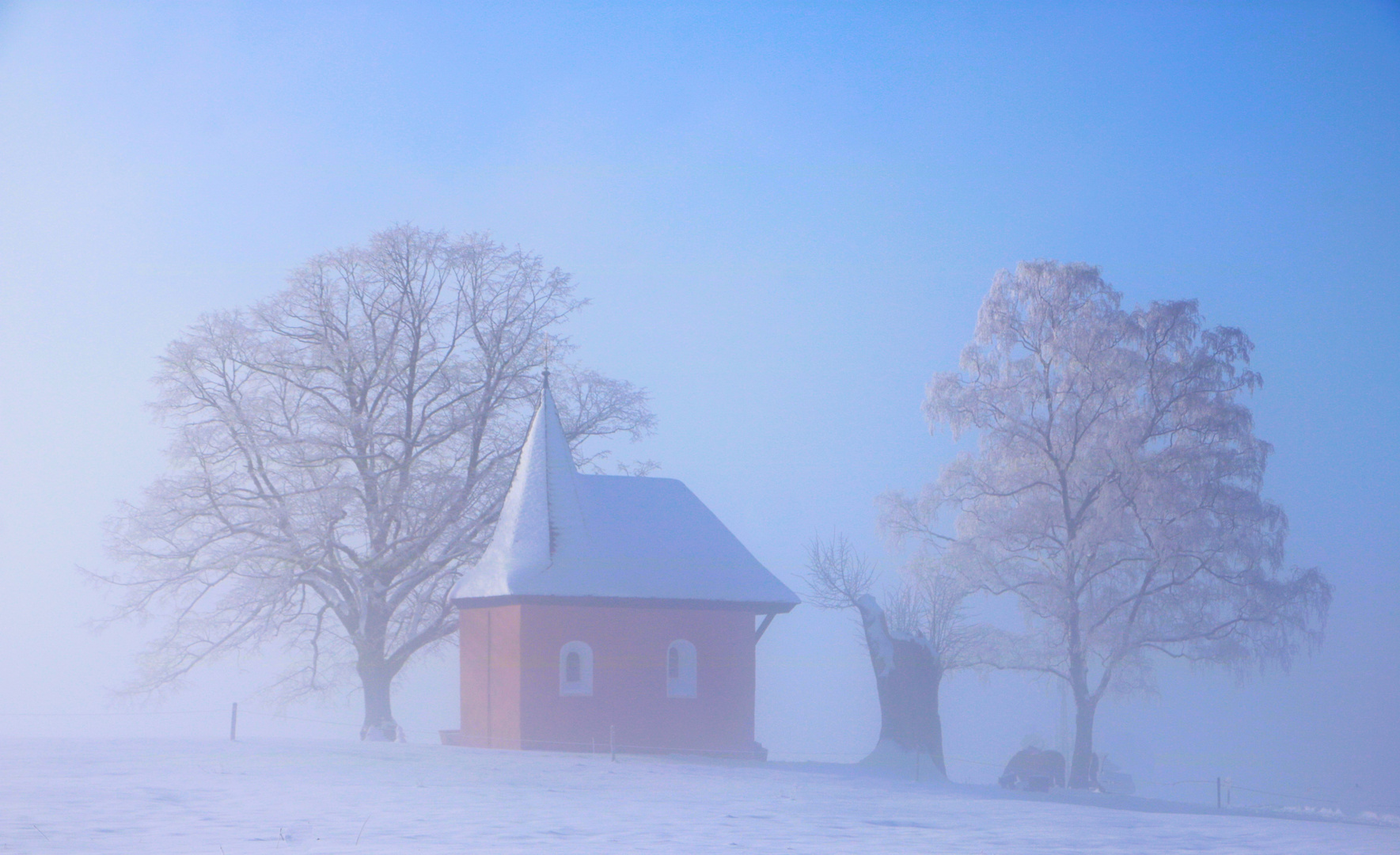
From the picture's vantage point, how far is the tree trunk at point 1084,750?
29.4 metres

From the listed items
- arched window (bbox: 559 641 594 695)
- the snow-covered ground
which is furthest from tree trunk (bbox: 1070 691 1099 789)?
arched window (bbox: 559 641 594 695)

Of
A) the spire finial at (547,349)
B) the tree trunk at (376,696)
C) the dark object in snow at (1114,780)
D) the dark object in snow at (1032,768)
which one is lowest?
the dark object in snow at (1114,780)

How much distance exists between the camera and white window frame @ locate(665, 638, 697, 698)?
2466 cm

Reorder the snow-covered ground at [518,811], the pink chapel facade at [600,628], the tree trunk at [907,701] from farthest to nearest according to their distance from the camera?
the tree trunk at [907,701] → the pink chapel facade at [600,628] → the snow-covered ground at [518,811]

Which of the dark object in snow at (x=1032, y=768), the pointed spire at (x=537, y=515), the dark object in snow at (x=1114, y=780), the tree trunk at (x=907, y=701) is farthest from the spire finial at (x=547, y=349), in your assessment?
the dark object in snow at (x=1114, y=780)

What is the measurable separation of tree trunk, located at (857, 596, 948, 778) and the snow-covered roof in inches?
132

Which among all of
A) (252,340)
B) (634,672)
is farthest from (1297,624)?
(252,340)

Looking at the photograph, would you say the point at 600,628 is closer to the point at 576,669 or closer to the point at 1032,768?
the point at 576,669

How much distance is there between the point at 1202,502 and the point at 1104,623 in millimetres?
3604

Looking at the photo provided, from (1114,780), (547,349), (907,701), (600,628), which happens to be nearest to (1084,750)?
(1114,780)

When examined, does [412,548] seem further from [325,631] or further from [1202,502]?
[1202,502]

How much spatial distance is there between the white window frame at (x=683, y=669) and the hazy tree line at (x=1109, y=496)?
4.98 m

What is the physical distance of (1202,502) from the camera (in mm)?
28938

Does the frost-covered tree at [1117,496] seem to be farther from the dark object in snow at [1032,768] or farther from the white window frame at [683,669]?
the white window frame at [683,669]
